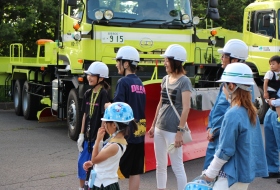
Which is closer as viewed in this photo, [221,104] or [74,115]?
[221,104]

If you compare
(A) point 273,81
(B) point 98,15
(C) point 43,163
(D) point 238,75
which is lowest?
(C) point 43,163

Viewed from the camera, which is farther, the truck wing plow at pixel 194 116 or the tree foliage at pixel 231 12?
the tree foliage at pixel 231 12

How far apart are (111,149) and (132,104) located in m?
Answer: 1.45

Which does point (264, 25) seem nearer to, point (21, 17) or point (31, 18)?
point (31, 18)

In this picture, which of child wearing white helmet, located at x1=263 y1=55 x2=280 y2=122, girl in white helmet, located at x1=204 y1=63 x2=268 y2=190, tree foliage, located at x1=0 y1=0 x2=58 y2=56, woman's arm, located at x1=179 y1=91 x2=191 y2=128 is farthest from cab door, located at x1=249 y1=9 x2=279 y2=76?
girl in white helmet, located at x1=204 y1=63 x2=268 y2=190

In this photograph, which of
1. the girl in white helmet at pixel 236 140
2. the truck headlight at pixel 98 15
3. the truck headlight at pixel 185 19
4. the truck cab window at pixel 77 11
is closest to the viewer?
the girl in white helmet at pixel 236 140

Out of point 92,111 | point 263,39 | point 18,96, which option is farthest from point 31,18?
point 92,111

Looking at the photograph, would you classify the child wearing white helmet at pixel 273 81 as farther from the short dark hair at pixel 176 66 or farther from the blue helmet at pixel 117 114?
the blue helmet at pixel 117 114

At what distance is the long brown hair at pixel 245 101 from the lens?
14.0 feet

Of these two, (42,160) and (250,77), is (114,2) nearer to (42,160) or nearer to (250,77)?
(42,160)

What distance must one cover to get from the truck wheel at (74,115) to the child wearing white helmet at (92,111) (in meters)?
4.27

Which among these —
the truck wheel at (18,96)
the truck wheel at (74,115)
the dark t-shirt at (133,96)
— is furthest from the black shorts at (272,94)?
the truck wheel at (18,96)

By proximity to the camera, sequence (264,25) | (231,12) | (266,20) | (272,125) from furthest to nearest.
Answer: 1. (231,12)
2. (264,25)
3. (266,20)
4. (272,125)

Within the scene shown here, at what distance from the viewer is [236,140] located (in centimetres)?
422
